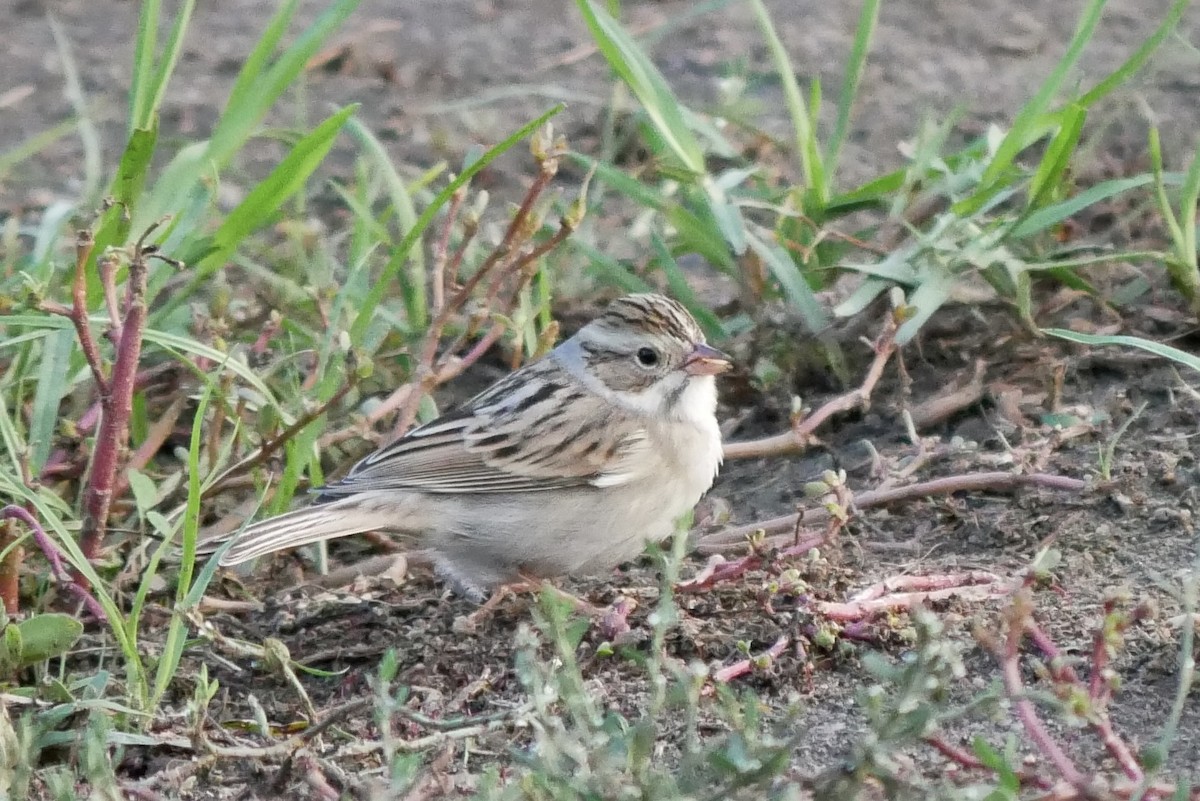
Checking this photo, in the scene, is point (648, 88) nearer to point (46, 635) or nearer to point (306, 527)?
point (306, 527)

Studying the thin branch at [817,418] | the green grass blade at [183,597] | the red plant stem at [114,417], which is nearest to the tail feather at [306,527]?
the green grass blade at [183,597]

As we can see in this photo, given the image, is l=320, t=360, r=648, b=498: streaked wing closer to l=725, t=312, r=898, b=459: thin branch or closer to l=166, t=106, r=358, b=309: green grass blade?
l=725, t=312, r=898, b=459: thin branch

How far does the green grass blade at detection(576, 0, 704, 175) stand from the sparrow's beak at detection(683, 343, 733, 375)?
754 millimetres

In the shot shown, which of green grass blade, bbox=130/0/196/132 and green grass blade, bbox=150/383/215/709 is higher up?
green grass blade, bbox=130/0/196/132

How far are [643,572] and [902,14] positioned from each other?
406 centimetres

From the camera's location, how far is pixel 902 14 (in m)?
7.50

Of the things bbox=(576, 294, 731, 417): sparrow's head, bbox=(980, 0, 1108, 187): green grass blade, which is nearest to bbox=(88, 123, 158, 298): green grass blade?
bbox=(576, 294, 731, 417): sparrow's head

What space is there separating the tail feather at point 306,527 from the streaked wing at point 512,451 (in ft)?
0.19

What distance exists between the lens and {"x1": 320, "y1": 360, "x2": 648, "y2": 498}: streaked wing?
13.6ft

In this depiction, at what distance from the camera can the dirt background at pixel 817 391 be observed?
3475mm

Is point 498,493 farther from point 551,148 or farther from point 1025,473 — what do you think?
point 1025,473

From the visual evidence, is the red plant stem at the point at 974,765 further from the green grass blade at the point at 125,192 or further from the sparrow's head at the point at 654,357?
the green grass blade at the point at 125,192

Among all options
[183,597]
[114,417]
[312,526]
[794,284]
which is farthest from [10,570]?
[794,284]

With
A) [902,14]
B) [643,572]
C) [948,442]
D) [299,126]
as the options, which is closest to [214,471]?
[643,572]
